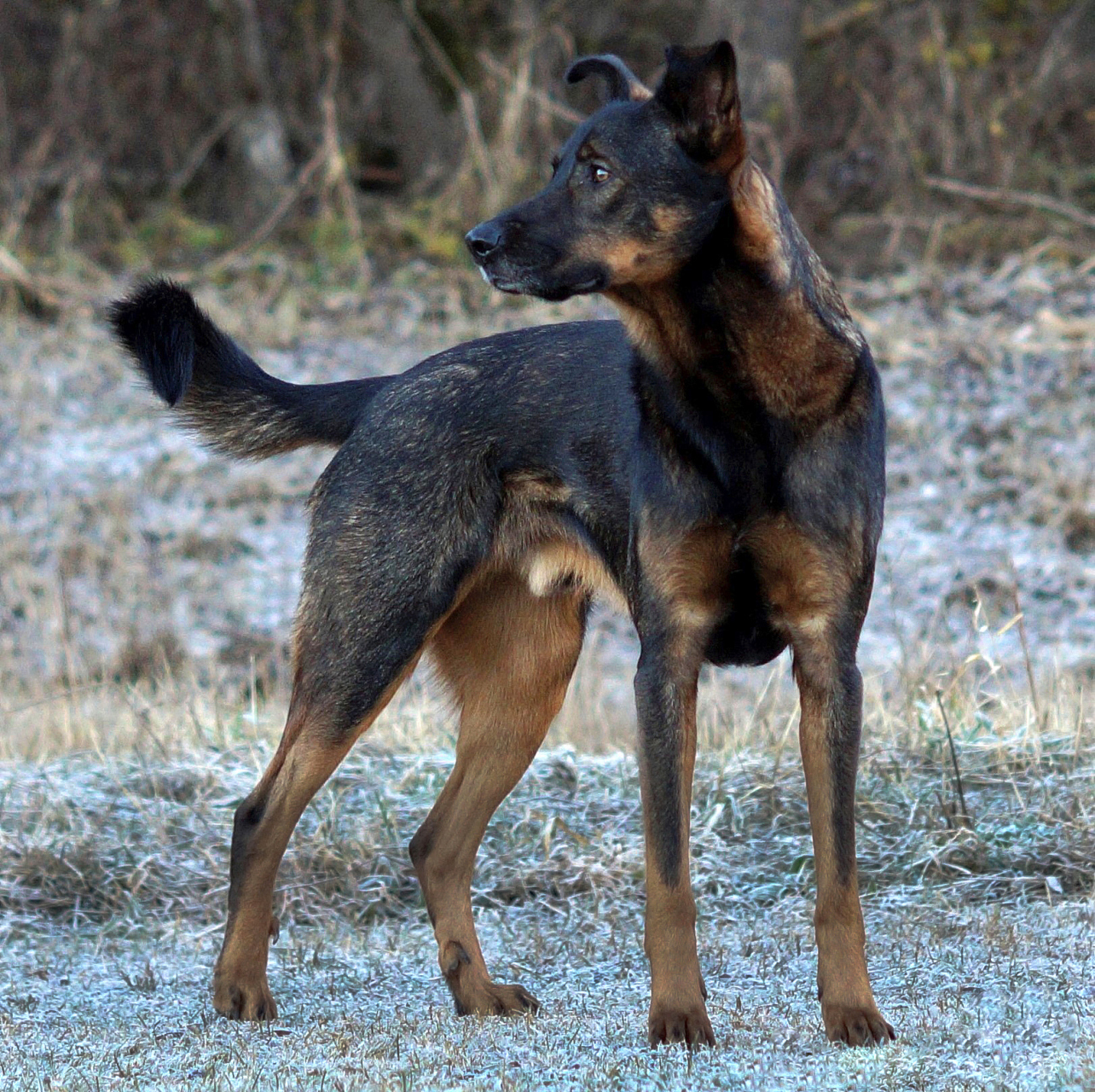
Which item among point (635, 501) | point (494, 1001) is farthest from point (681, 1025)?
point (635, 501)

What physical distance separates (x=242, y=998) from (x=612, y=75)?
2.49 meters

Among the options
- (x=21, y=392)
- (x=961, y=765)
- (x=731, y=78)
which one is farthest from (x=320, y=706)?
(x=21, y=392)

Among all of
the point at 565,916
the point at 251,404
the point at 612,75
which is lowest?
the point at 565,916

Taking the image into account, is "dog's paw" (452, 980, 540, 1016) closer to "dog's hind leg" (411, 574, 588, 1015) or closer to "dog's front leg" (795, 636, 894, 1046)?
"dog's hind leg" (411, 574, 588, 1015)

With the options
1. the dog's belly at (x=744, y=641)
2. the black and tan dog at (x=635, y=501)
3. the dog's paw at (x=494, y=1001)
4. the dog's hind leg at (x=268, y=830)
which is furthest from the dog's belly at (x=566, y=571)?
the dog's paw at (x=494, y=1001)

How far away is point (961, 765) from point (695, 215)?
2541 millimetres

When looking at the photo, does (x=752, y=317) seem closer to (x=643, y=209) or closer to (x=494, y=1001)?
(x=643, y=209)

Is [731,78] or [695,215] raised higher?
[731,78]

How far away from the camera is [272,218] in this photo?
12.9 metres

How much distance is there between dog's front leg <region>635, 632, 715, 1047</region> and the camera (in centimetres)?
344

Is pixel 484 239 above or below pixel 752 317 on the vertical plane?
above

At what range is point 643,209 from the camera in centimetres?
364

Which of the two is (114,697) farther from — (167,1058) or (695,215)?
(695,215)

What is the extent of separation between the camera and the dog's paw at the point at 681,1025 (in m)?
3.39
